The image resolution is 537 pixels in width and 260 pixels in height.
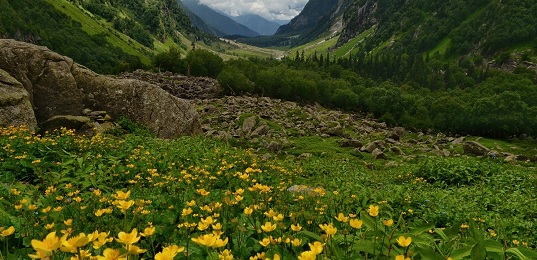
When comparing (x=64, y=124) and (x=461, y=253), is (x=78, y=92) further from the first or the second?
(x=461, y=253)

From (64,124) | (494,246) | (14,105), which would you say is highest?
(494,246)

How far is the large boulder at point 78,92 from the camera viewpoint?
63.0ft

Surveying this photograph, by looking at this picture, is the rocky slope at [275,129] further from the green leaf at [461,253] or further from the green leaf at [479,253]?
the green leaf at [479,253]

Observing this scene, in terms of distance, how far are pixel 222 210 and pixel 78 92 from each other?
63.6 ft

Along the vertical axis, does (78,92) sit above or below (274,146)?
above

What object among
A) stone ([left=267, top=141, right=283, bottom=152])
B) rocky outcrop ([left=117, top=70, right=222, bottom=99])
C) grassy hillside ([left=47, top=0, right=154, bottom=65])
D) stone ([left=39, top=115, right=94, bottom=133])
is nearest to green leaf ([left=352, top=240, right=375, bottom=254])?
A: stone ([left=39, top=115, right=94, bottom=133])

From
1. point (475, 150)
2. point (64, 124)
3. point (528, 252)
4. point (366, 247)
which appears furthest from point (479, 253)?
point (475, 150)

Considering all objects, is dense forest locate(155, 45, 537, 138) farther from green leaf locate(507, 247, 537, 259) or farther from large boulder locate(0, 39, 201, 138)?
green leaf locate(507, 247, 537, 259)

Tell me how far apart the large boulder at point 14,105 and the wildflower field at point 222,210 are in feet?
17.2

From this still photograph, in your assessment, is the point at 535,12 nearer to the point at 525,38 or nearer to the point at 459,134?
the point at 525,38

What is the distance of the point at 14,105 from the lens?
15531mm

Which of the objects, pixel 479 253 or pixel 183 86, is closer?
pixel 479 253

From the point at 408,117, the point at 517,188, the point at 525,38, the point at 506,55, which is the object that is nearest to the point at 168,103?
the point at 517,188

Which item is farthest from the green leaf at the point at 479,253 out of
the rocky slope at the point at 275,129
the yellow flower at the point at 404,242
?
the rocky slope at the point at 275,129
